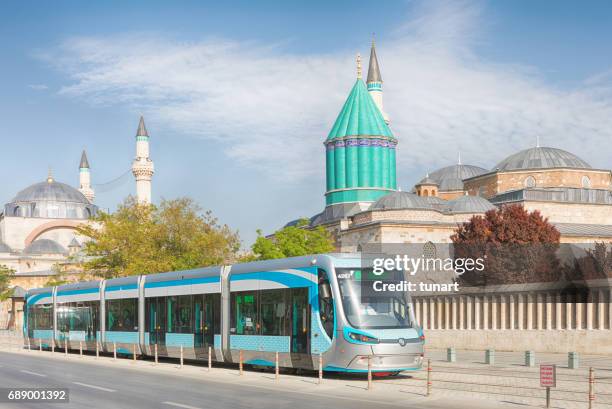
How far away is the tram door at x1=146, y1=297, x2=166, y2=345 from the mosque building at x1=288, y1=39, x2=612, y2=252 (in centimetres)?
3432

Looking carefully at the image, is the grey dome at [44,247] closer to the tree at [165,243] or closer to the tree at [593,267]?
the tree at [165,243]

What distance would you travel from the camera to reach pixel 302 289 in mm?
21000

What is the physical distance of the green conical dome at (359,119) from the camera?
2923 inches

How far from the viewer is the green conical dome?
7425 centimetres

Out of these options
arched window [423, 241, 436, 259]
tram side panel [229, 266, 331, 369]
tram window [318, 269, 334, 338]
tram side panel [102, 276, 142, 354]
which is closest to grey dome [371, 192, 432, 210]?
arched window [423, 241, 436, 259]

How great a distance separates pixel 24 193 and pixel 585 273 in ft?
357

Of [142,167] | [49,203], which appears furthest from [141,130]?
[49,203]

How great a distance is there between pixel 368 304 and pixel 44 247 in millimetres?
105368

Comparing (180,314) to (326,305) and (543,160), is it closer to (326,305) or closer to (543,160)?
(326,305)

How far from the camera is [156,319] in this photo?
2839 cm

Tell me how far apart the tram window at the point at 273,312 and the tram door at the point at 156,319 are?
6316 mm

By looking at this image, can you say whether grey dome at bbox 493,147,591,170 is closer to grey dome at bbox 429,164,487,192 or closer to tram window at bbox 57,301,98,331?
grey dome at bbox 429,164,487,192

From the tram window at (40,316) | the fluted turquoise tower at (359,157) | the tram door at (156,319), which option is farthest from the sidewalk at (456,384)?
the fluted turquoise tower at (359,157)

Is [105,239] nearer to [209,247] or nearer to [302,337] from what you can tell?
[209,247]
